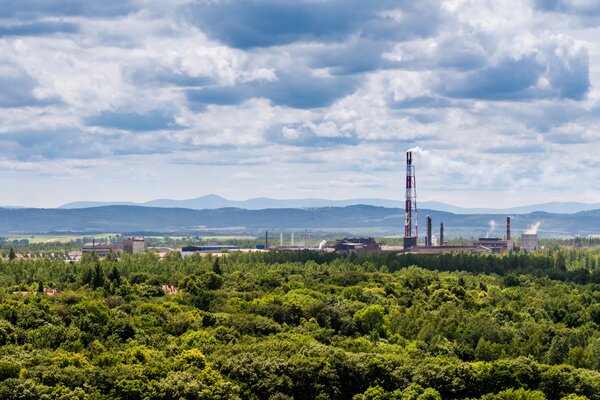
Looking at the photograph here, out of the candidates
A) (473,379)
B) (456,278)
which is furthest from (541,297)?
(473,379)

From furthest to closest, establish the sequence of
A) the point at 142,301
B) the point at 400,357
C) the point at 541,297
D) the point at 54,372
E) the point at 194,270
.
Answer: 1. the point at 194,270
2. the point at 541,297
3. the point at 142,301
4. the point at 400,357
5. the point at 54,372

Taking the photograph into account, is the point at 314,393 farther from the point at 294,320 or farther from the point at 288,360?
the point at 294,320

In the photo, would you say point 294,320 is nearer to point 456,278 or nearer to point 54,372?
point 54,372

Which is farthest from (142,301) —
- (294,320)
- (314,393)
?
(314,393)

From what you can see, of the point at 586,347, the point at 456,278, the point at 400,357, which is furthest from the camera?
the point at 456,278

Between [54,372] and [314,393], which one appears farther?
[314,393]

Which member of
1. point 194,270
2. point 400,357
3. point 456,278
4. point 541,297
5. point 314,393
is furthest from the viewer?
point 456,278
